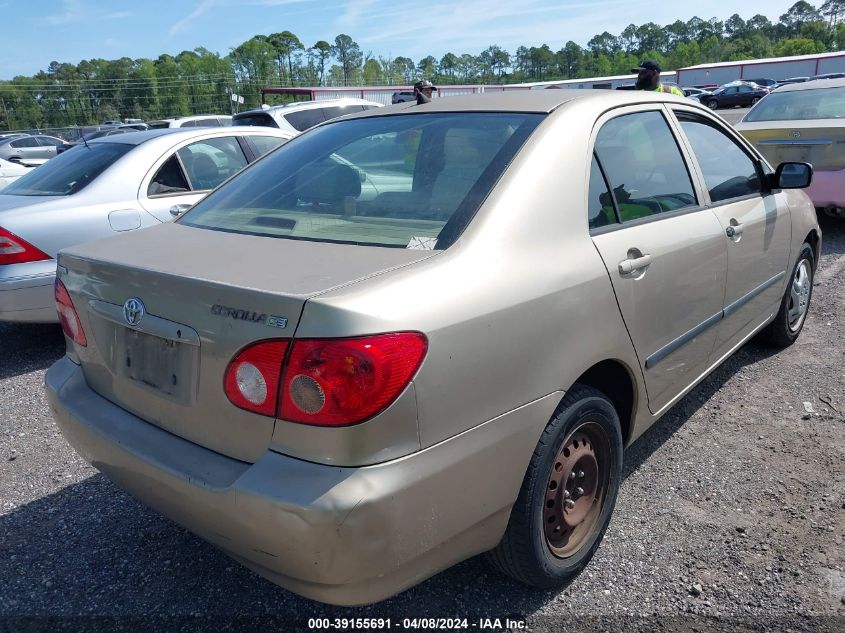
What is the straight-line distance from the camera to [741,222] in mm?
3350

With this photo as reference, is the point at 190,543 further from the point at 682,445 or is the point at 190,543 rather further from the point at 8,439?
the point at 682,445

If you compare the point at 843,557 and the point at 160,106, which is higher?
the point at 160,106

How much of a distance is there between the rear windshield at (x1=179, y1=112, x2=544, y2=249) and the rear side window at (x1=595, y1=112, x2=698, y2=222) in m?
0.39

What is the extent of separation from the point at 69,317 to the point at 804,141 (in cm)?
727

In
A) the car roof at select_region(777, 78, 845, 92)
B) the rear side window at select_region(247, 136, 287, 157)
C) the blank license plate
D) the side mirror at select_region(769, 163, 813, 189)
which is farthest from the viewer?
the car roof at select_region(777, 78, 845, 92)

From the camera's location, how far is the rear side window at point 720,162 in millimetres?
3260

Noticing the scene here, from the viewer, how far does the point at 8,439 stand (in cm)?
363

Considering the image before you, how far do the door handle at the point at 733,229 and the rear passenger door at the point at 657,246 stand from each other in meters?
0.11

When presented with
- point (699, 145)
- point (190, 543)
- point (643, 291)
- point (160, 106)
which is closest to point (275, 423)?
point (190, 543)

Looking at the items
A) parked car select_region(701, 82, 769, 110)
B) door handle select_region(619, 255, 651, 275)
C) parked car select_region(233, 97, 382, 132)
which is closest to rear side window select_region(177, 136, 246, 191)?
door handle select_region(619, 255, 651, 275)

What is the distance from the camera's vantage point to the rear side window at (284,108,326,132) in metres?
10.6

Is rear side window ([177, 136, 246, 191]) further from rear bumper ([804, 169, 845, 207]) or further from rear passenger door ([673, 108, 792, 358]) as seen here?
rear bumper ([804, 169, 845, 207])

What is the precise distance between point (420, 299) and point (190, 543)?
5.39 feet

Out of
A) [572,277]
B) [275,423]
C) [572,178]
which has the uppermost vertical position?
[572,178]
